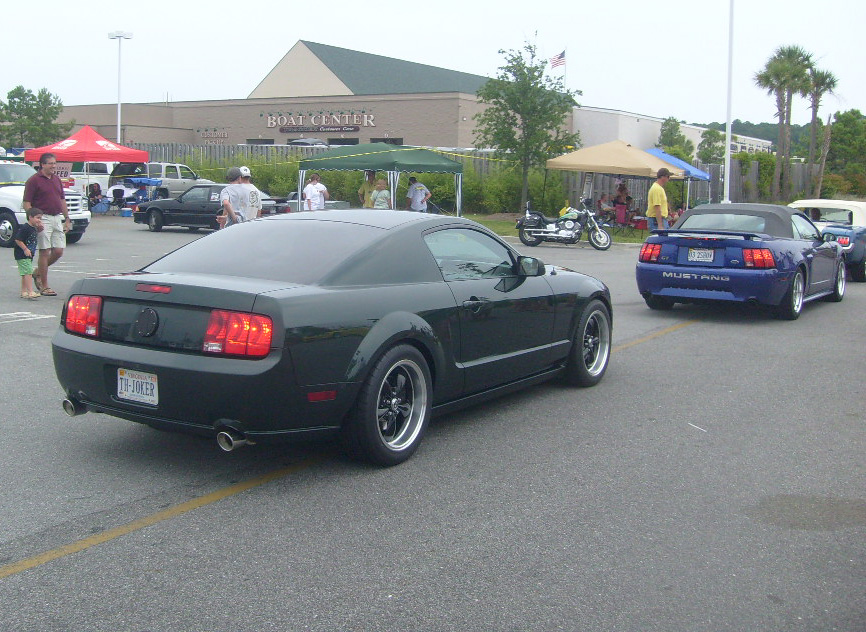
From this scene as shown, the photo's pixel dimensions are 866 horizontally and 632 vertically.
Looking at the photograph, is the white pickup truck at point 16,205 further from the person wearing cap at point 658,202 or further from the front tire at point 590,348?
the front tire at point 590,348

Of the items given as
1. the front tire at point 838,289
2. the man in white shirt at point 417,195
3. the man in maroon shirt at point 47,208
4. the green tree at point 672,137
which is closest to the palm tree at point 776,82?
the green tree at point 672,137

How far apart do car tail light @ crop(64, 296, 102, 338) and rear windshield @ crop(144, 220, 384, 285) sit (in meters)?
0.47

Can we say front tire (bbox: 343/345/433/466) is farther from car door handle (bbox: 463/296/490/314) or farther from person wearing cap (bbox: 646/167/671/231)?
person wearing cap (bbox: 646/167/671/231)

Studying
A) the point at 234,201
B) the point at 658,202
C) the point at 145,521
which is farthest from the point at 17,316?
the point at 658,202

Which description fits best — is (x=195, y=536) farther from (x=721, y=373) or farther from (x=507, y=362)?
(x=721, y=373)

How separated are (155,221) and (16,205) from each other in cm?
638

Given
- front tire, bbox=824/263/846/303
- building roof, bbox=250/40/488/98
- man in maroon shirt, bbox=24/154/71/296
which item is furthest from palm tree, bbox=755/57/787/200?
man in maroon shirt, bbox=24/154/71/296

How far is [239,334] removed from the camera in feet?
15.9

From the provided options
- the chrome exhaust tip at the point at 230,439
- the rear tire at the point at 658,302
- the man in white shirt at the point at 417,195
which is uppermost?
the man in white shirt at the point at 417,195

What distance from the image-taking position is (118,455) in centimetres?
553

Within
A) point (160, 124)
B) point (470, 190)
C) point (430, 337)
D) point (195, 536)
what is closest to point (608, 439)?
point (430, 337)

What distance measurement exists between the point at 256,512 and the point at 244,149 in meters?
40.9

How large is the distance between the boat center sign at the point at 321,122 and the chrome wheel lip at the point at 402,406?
53812 millimetres

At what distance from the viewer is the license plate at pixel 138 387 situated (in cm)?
497
